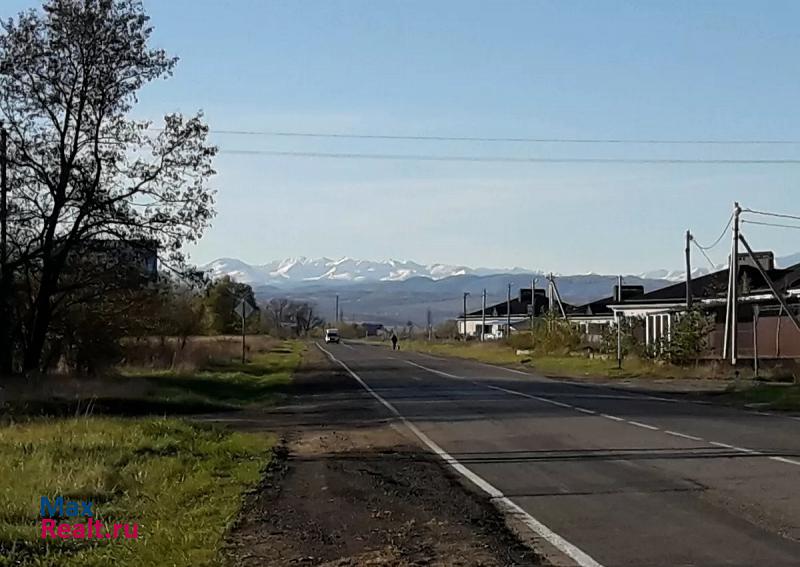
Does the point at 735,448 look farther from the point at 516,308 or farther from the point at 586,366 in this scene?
the point at 516,308

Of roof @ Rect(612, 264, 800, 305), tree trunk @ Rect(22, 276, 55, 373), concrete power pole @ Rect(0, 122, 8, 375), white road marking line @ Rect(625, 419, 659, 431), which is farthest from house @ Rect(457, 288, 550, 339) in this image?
white road marking line @ Rect(625, 419, 659, 431)

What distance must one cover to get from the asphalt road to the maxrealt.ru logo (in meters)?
3.60

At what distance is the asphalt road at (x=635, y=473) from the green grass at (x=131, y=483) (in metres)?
2.92

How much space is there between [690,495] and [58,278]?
85.3 feet

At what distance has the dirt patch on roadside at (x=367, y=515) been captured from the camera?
29.1 ft

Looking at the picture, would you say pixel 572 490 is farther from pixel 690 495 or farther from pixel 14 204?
pixel 14 204

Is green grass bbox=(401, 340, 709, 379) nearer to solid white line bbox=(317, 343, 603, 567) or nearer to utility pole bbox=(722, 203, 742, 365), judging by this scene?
utility pole bbox=(722, 203, 742, 365)

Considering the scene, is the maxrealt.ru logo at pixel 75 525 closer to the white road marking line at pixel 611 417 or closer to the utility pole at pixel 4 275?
the white road marking line at pixel 611 417

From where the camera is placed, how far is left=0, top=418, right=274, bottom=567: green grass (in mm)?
8844

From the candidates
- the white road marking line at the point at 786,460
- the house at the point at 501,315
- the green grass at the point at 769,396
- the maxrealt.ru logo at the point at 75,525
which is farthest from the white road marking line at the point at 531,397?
the house at the point at 501,315

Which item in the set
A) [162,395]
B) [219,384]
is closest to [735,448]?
[162,395]

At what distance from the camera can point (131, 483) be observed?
494 inches

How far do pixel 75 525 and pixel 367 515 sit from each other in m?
2.70

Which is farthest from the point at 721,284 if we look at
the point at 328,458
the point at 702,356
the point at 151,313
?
the point at 328,458
